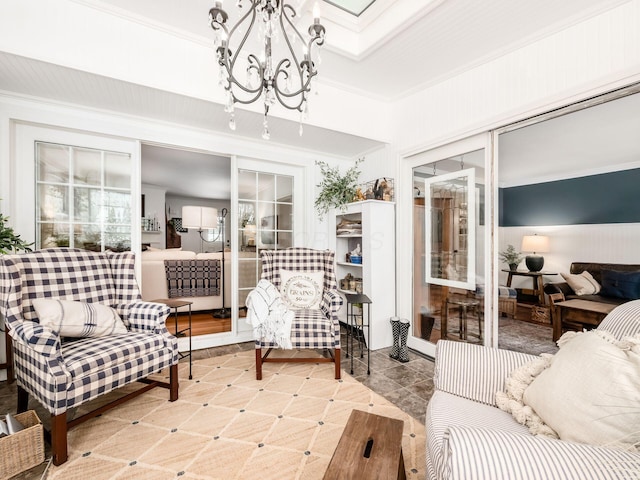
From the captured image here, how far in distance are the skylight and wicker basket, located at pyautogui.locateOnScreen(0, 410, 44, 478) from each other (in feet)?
10.4

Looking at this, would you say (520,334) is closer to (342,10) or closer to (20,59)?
(342,10)

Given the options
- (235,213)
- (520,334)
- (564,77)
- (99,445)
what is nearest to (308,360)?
(99,445)

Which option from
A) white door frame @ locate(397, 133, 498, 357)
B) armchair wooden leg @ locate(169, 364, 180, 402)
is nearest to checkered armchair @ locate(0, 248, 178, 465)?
armchair wooden leg @ locate(169, 364, 180, 402)

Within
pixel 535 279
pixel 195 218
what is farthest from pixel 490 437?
pixel 195 218

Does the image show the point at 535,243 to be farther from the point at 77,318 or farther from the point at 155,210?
the point at 155,210

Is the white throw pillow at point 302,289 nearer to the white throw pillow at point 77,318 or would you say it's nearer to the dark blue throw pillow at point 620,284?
the white throw pillow at point 77,318

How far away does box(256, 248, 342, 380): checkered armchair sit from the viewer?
243 cm

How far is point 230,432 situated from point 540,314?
3.30 meters

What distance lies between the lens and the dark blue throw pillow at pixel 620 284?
6.61 feet

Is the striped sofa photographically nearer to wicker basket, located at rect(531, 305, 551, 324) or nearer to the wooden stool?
the wooden stool

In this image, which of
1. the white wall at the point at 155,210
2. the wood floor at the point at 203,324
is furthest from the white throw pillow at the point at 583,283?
the white wall at the point at 155,210

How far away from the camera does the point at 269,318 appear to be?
8.14 feet

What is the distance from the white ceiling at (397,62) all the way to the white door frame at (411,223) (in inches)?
21.8

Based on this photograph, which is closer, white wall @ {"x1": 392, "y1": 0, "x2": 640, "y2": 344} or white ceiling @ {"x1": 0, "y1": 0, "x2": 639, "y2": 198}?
white wall @ {"x1": 392, "y1": 0, "x2": 640, "y2": 344}
